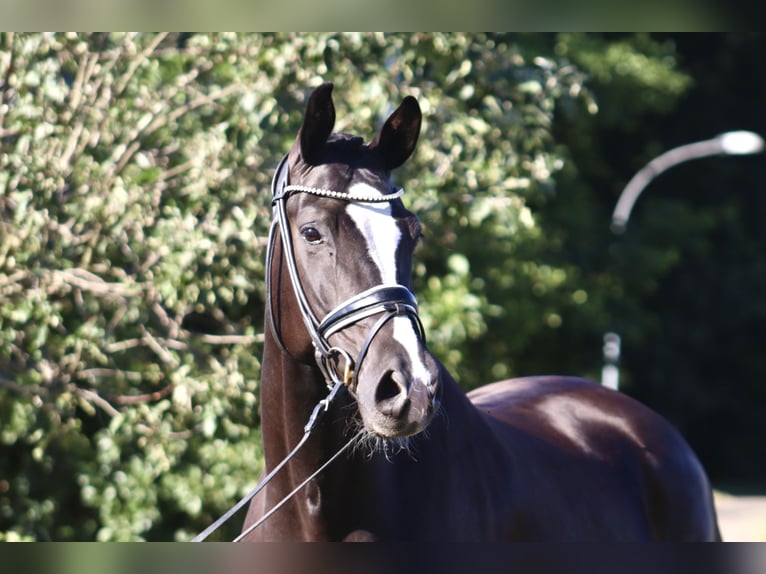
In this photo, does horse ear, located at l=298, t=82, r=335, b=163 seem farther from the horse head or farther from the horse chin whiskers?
the horse chin whiskers

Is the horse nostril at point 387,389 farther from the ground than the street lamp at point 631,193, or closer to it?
closer to it

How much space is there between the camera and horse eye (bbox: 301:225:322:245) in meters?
2.94

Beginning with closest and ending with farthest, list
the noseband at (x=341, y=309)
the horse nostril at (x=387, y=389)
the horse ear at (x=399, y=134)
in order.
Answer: the horse nostril at (x=387, y=389) → the noseband at (x=341, y=309) → the horse ear at (x=399, y=134)

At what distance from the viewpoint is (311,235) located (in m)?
2.95

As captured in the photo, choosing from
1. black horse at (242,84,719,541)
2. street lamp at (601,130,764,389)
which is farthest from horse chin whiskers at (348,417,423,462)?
street lamp at (601,130,764,389)

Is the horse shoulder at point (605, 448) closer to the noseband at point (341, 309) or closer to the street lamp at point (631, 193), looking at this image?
the noseband at point (341, 309)

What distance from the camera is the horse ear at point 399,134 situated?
312 cm

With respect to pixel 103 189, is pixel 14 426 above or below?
below

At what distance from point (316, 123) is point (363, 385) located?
76 centimetres

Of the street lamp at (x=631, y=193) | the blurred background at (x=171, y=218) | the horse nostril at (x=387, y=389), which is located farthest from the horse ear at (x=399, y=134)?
the street lamp at (x=631, y=193)

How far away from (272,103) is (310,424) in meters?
3.26

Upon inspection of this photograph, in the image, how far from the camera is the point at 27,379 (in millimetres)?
5859

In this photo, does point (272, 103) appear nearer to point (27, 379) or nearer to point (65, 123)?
point (65, 123)
